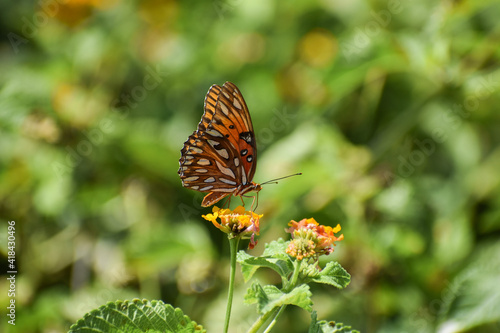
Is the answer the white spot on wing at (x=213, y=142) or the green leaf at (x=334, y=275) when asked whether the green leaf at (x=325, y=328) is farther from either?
the white spot on wing at (x=213, y=142)

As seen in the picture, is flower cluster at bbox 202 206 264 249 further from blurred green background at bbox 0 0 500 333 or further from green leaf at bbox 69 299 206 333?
blurred green background at bbox 0 0 500 333

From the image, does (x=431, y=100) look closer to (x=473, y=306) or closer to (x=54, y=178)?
(x=473, y=306)

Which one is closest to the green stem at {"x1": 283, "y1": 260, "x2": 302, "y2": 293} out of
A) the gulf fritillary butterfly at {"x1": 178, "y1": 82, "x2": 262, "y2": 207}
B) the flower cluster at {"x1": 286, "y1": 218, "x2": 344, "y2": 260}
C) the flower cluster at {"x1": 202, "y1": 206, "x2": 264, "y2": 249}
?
the flower cluster at {"x1": 286, "y1": 218, "x2": 344, "y2": 260}

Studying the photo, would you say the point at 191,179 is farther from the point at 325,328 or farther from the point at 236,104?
the point at 325,328

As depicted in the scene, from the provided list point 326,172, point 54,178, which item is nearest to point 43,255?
point 54,178

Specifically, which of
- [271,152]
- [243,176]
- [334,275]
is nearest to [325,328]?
[334,275]

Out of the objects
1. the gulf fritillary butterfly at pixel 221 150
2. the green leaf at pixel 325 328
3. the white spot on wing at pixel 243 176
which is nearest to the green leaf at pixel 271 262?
the green leaf at pixel 325 328
